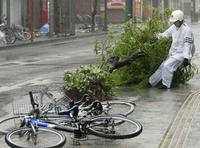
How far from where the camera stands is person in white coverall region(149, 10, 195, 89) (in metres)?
12.2

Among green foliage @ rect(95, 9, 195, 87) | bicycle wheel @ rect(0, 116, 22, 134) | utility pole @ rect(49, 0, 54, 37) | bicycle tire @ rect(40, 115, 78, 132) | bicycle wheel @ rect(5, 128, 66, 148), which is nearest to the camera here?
bicycle wheel @ rect(5, 128, 66, 148)

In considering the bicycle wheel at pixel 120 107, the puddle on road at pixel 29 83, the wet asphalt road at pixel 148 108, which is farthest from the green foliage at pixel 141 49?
the bicycle wheel at pixel 120 107

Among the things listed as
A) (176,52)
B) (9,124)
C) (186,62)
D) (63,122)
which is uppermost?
(176,52)

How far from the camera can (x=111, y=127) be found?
752 cm

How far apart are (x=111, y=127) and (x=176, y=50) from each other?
17.1 ft

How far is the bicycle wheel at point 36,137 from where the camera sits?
22.6ft

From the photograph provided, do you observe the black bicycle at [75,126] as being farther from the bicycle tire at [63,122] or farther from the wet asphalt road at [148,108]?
the wet asphalt road at [148,108]

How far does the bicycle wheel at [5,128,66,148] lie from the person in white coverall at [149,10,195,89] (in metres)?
5.63

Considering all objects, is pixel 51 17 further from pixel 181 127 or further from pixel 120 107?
pixel 181 127

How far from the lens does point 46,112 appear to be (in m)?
7.50

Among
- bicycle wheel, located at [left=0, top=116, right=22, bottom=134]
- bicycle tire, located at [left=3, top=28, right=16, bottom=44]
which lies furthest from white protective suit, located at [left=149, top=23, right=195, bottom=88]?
bicycle tire, located at [left=3, top=28, right=16, bottom=44]

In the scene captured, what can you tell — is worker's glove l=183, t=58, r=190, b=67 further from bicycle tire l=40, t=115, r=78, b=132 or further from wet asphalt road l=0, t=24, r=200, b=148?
bicycle tire l=40, t=115, r=78, b=132

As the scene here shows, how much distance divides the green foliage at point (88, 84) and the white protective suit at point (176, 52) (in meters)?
2.45

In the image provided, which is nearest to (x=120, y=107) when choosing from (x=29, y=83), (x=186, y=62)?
(x=186, y=62)
